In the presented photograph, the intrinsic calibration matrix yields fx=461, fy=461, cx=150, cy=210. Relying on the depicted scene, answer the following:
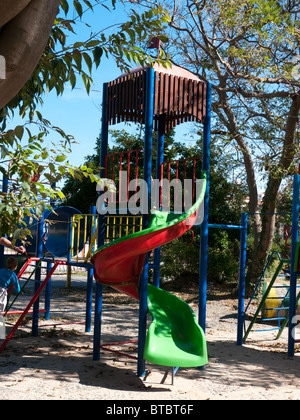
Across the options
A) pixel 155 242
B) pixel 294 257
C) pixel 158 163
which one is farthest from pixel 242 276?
pixel 155 242

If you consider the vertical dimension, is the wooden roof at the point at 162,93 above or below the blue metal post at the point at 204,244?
above

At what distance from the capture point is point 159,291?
639 cm

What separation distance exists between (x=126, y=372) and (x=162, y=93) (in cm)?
371

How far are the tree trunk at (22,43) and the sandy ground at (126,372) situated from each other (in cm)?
378

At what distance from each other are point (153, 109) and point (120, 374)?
3.47 m

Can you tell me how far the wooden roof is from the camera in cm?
616

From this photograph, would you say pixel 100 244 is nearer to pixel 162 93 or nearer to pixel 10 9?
pixel 162 93

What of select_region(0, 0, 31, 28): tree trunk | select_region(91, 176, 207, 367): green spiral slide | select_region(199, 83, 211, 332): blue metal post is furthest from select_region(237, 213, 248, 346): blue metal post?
select_region(0, 0, 31, 28): tree trunk

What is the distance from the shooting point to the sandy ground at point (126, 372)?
16.8 ft

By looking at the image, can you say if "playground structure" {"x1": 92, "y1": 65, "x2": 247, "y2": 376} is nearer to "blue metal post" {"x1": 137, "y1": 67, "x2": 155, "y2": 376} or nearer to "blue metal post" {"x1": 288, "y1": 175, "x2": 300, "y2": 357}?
"blue metal post" {"x1": 137, "y1": 67, "x2": 155, "y2": 376}

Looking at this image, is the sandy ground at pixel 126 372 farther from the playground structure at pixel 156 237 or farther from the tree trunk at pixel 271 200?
the tree trunk at pixel 271 200

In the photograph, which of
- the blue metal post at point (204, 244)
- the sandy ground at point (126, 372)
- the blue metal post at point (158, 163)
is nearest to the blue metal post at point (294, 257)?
the sandy ground at point (126, 372)

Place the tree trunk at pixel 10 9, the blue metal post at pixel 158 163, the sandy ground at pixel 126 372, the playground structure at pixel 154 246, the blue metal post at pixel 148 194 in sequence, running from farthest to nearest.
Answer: the blue metal post at pixel 158 163
the blue metal post at pixel 148 194
the playground structure at pixel 154 246
the sandy ground at pixel 126 372
the tree trunk at pixel 10 9

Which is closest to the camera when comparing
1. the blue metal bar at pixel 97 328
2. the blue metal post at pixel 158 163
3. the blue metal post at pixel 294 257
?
the blue metal bar at pixel 97 328
